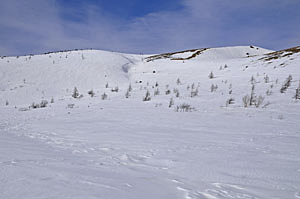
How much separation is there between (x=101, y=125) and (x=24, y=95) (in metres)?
9.53

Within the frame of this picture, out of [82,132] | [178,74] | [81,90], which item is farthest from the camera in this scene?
[178,74]

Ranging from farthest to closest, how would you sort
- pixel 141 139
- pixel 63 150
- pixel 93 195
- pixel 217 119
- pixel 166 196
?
pixel 217 119 → pixel 141 139 → pixel 63 150 → pixel 166 196 → pixel 93 195

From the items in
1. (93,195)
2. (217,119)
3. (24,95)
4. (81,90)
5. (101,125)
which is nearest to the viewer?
(93,195)

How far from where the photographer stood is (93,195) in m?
1.36

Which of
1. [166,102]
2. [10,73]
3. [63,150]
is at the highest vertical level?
[10,73]

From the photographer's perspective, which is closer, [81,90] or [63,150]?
[63,150]

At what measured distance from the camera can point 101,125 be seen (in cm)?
453

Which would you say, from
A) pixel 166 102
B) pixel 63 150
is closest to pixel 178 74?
pixel 166 102

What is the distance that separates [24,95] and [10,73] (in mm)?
4623

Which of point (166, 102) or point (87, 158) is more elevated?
point (166, 102)

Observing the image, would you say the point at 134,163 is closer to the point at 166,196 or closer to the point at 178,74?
the point at 166,196

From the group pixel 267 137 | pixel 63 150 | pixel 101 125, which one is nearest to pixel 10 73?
pixel 101 125

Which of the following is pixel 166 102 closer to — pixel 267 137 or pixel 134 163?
pixel 267 137

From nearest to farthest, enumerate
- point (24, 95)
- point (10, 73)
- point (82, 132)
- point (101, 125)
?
point (82, 132) < point (101, 125) < point (24, 95) < point (10, 73)
